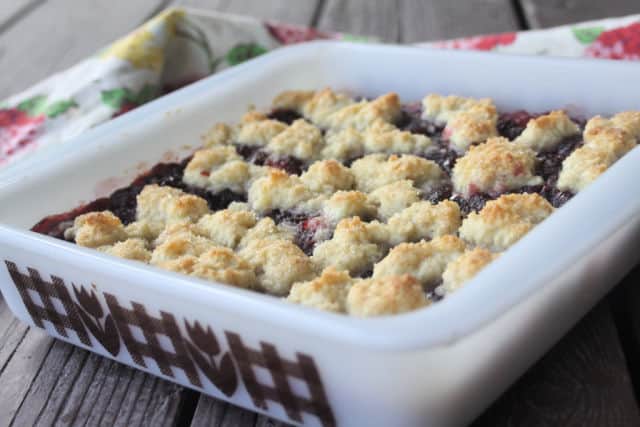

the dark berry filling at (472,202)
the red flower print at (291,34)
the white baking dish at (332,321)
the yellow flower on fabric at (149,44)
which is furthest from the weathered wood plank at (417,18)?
the white baking dish at (332,321)

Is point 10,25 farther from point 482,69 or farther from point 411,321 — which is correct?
point 411,321

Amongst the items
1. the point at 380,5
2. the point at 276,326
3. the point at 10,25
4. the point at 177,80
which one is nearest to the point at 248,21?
the point at 177,80

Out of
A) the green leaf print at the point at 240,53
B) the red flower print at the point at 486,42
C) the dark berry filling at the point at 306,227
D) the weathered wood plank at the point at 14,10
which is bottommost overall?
the weathered wood plank at the point at 14,10

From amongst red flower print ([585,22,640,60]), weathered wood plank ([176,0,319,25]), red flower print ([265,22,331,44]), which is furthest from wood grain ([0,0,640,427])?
weathered wood plank ([176,0,319,25])

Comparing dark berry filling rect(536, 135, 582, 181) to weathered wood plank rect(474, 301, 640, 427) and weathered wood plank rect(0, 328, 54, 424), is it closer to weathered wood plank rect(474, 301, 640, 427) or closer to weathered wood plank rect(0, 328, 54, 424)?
weathered wood plank rect(474, 301, 640, 427)

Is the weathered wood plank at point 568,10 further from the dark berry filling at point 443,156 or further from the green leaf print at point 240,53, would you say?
the dark berry filling at point 443,156

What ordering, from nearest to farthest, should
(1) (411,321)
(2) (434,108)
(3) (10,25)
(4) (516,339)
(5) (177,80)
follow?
(1) (411,321), (4) (516,339), (2) (434,108), (5) (177,80), (3) (10,25)

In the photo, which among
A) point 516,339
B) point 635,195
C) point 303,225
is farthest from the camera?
point 303,225
